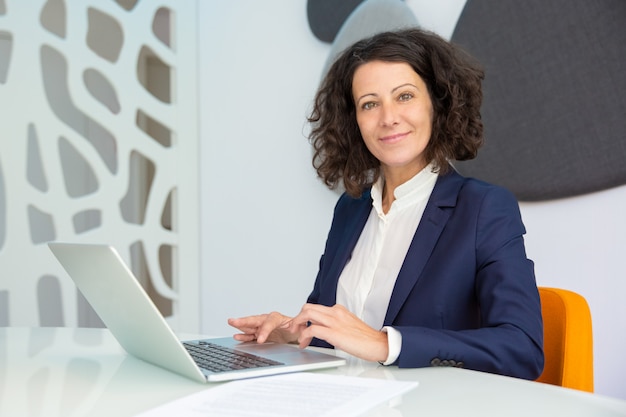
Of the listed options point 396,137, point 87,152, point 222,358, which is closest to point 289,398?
point 222,358

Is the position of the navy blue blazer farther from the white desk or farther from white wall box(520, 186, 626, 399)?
white wall box(520, 186, 626, 399)

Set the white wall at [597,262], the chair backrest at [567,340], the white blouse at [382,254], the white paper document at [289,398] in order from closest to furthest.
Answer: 1. the white paper document at [289,398]
2. the chair backrest at [567,340]
3. the white blouse at [382,254]
4. the white wall at [597,262]

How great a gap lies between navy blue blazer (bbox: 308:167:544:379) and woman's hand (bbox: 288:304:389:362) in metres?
0.04

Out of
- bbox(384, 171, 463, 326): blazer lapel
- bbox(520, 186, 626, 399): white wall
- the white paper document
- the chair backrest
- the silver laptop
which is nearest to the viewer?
the white paper document

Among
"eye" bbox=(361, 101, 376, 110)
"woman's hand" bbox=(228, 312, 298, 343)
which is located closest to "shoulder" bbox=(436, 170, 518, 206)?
"eye" bbox=(361, 101, 376, 110)

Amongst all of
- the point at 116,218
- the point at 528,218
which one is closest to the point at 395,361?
the point at 528,218

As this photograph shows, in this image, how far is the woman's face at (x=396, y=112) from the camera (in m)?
1.73

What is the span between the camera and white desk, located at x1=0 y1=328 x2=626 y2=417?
90cm

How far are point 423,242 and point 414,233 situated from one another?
0.11m

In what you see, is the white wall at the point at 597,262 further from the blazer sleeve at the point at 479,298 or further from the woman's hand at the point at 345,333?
the woman's hand at the point at 345,333

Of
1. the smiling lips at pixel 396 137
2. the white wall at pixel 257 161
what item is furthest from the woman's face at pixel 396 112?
the white wall at pixel 257 161

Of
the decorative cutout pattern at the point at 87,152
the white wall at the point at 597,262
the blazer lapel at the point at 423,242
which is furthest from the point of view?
the decorative cutout pattern at the point at 87,152

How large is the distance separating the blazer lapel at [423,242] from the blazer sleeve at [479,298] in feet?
0.04

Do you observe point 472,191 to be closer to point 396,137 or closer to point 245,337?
point 396,137
